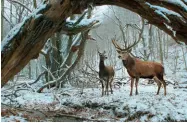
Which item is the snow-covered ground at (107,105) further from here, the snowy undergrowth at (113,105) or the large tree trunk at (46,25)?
the large tree trunk at (46,25)

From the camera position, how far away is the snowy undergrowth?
32.1ft

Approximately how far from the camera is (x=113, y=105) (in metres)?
11.3

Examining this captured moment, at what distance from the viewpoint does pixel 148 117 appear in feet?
31.6

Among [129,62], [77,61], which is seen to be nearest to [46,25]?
[77,61]

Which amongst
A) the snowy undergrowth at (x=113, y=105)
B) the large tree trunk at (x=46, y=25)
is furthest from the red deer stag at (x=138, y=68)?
the large tree trunk at (x=46, y=25)

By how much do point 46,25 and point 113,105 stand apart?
681cm

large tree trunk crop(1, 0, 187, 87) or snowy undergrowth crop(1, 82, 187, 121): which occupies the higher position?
large tree trunk crop(1, 0, 187, 87)

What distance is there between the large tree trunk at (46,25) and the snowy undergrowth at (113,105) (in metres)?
5.17

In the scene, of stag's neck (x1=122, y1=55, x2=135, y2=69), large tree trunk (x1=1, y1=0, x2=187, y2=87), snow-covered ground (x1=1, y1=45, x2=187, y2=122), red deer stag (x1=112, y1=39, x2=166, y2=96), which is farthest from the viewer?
stag's neck (x1=122, y1=55, x2=135, y2=69)

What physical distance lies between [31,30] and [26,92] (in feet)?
33.2

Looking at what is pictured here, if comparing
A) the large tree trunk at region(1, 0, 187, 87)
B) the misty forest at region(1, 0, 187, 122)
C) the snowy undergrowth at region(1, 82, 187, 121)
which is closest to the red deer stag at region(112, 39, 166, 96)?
the misty forest at region(1, 0, 187, 122)

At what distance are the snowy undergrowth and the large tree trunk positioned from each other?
5168mm

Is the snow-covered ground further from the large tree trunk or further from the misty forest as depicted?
the large tree trunk

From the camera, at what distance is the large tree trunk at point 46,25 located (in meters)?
4.80
